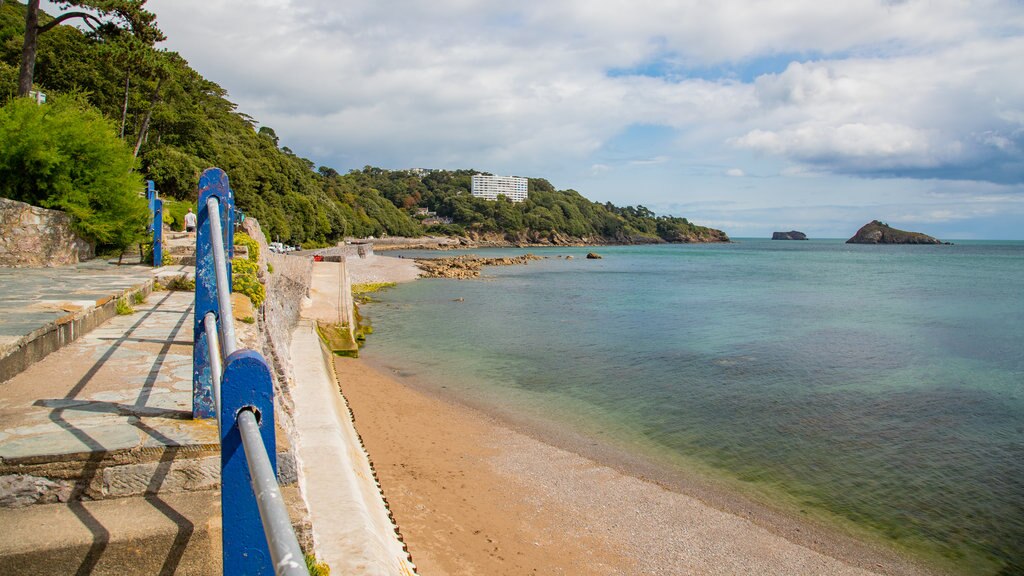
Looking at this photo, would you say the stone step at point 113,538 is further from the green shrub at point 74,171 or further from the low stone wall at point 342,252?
the low stone wall at point 342,252

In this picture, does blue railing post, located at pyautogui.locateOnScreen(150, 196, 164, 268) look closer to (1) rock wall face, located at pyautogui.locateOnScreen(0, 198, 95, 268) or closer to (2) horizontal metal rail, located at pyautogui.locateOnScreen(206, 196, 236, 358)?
(1) rock wall face, located at pyautogui.locateOnScreen(0, 198, 95, 268)

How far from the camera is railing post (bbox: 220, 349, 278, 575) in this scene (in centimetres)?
158

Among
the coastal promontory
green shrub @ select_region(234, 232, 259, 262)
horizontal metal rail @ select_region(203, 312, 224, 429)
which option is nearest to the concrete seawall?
horizontal metal rail @ select_region(203, 312, 224, 429)

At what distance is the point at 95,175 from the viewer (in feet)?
41.0

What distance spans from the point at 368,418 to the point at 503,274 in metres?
44.3

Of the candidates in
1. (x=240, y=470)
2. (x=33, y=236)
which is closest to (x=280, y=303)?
(x=33, y=236)

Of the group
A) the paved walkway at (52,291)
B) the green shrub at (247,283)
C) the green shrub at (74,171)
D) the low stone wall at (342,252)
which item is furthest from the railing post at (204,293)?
the low stone wall at (342,252)

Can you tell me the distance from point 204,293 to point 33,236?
9583mm

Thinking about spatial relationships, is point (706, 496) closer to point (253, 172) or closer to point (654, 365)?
point (654, 365)

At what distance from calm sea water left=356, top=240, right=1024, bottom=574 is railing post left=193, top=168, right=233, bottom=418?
801 cm

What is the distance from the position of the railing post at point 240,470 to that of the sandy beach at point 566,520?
5394mm

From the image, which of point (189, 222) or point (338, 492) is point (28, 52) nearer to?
point (189, 222)

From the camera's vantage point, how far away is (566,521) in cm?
790

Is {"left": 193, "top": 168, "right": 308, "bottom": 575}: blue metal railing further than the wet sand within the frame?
No
